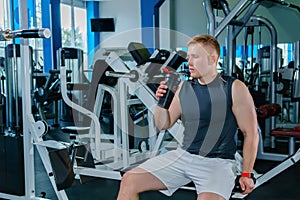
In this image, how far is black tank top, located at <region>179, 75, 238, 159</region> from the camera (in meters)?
1.74

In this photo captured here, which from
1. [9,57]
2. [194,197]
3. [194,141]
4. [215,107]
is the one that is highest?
[9,57]

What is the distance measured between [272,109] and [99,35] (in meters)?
7.77

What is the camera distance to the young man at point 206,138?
169cm

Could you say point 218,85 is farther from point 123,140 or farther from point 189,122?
point 123,140

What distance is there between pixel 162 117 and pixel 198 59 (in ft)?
1.09

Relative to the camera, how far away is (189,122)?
1.81m

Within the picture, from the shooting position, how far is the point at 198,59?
1.75 metres

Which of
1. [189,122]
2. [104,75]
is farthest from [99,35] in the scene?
[189,122]

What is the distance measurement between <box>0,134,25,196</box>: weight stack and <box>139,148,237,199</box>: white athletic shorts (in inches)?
48.9

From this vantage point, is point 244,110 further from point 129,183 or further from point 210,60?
point 129,183

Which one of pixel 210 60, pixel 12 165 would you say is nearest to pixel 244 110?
pixel 210 60

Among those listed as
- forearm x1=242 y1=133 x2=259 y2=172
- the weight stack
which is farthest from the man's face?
the weight stack

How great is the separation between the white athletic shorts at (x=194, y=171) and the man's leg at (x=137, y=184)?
0.9 inches

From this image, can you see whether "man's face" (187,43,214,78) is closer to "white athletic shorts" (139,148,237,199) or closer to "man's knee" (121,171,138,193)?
"white athletic shorts" (139,148,237,199)
